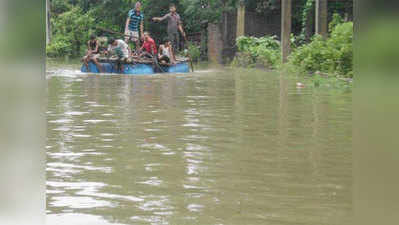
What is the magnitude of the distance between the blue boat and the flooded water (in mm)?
9007

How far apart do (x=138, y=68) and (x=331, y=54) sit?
654 cm

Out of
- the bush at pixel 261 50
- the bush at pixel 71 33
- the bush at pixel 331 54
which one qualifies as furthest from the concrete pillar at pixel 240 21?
the bush at pixel 71 33

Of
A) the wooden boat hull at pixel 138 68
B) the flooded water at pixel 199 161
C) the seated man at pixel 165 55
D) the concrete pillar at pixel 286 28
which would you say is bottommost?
the flooded water at pixel 199 161

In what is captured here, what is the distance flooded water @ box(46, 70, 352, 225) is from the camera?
416 cm

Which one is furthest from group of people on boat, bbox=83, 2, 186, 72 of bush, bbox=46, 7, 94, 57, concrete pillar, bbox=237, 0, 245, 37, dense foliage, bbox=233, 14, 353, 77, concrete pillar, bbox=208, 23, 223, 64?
bush, bbox=46, 7, 94, 57

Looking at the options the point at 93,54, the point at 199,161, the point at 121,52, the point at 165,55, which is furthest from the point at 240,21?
the point at 199,161

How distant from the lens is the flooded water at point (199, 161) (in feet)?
13.6

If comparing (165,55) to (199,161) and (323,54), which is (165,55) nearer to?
(323,54)

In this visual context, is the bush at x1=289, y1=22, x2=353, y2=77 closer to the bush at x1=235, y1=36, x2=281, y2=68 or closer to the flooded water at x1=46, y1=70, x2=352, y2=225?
the bush at x1=235, y1=36, x2=281, y2=68

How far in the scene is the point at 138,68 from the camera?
21734 millimetres

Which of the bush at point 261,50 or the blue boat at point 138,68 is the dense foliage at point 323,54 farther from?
the blue boat at point 138,68

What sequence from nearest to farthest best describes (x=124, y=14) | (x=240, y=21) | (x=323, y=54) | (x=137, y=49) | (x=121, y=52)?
(x=323, y=54)
(x=121, y=52)
(x=137, y=49)
(x=240, y=21)
(x=124, y=14)

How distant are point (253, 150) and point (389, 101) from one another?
430 cm

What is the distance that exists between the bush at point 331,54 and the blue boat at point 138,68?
389cm
